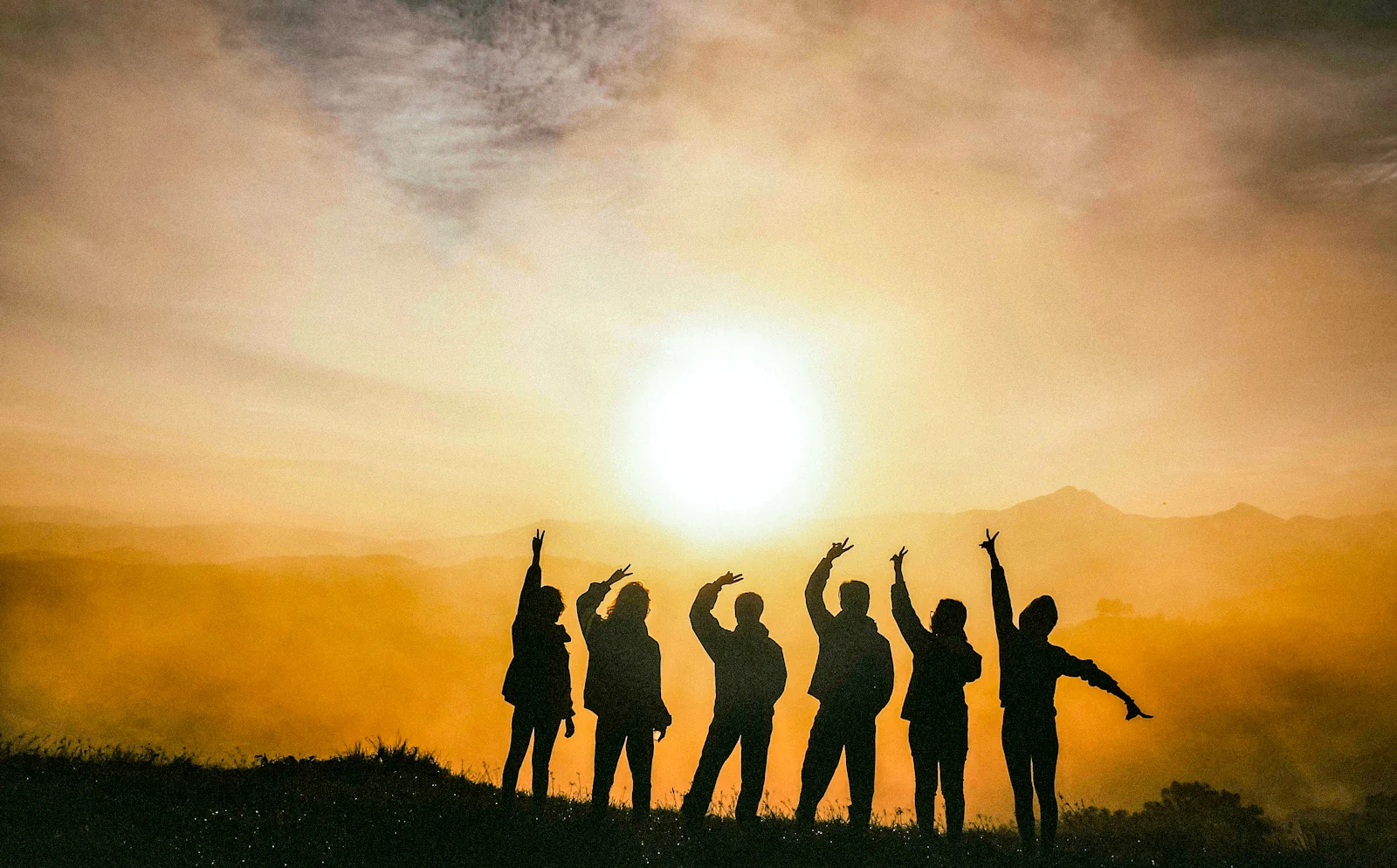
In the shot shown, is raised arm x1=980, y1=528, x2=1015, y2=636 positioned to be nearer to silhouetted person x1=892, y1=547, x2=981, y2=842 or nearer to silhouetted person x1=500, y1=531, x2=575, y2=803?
silhouetted person x1=892, y1=547, x2=981, y2=842

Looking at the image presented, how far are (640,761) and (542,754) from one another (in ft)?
4.42

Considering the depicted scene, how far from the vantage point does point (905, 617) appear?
9.89m

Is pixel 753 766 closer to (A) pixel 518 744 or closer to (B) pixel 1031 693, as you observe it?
(A) pixel 518 744

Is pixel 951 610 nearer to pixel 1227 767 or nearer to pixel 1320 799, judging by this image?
pixel 1320 799

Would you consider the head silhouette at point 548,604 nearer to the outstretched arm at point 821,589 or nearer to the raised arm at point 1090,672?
the outstretched arm at point 821,589

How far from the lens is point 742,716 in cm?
1021

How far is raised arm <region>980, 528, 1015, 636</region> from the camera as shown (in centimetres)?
941

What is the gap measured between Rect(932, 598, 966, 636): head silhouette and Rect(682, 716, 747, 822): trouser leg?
2.99m

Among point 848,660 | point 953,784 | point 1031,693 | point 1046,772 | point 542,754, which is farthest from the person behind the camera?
point 542,754

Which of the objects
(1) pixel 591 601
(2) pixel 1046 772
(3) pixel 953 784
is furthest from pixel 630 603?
(2) pixel 1046 772

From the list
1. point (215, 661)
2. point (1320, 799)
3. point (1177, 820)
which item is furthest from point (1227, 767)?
point (215, 661)

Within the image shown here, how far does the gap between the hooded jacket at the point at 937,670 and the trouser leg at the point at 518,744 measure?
16.5 ft

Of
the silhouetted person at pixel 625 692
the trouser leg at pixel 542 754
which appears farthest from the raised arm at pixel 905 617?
the trouser leg at pixel 542 754

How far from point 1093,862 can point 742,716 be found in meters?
4.32
